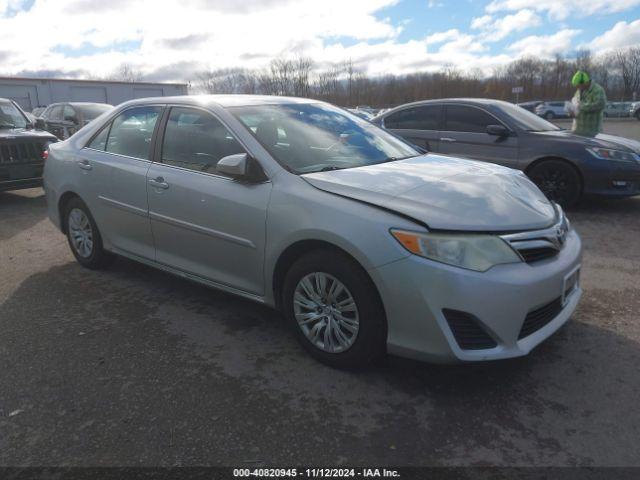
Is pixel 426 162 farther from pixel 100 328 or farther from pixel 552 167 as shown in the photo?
pixel 552 167

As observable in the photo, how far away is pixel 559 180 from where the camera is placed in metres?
6.95

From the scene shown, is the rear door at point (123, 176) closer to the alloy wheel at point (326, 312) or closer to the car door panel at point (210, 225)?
the car door panel at point (210, 225)

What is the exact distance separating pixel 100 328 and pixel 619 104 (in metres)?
53.1

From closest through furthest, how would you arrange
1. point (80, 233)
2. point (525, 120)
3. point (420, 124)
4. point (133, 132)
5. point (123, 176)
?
point (123, 176)
point (133, 132)
point (80, 233)
point (525, 120)
point (420, 124)

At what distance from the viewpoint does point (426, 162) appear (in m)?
3.77

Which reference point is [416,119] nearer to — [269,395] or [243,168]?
[243,168]

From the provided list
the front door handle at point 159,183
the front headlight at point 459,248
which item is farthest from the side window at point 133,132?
the front headlight at point 459,248

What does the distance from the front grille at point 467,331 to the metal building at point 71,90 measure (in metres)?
39.1

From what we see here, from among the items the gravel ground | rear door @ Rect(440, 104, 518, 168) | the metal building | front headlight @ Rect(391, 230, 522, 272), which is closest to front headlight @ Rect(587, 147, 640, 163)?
rear door @ Rect(440, 104, 518, 168)


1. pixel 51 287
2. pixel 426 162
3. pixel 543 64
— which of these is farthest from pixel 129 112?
pixel 543 64

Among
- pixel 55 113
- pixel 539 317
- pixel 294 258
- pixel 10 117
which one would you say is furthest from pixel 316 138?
pixel 55 113

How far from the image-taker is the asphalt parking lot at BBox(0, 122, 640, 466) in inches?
93.8

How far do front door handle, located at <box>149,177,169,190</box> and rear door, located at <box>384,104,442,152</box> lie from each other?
481cm

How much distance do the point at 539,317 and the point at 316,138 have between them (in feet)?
6.32
